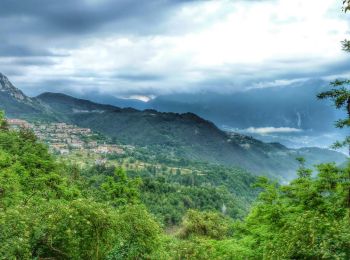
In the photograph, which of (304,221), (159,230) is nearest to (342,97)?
(304,221)

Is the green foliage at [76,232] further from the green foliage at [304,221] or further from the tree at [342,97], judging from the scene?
the tree at [342,97]

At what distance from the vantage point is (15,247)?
17312 mm

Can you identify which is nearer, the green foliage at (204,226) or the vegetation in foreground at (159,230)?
the vegetation in foreground at (159,230)

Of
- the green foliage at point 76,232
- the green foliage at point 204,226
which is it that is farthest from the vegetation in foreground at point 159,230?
the green foliage at point 204,226

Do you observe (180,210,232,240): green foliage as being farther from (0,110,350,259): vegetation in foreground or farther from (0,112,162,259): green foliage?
(0,112,162,259): green foliage

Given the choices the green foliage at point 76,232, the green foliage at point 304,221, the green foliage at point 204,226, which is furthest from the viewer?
the green foliage at point 204,226

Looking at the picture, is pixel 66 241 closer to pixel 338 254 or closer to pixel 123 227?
pixel 123 227

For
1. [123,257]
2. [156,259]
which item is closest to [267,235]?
[156,259]

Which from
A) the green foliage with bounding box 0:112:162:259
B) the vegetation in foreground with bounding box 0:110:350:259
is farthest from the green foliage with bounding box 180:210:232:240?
the green foliage with bounding box 0:112:162:259

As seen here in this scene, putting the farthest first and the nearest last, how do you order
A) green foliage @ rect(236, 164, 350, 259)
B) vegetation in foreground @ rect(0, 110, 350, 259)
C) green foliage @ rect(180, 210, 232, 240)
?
green foliage @ rect(180, 210, 232, 240)
vegetation in foreground @ rect(0, 110, 350, 259)
green foliage @ rect(236, 164, 350, 259)

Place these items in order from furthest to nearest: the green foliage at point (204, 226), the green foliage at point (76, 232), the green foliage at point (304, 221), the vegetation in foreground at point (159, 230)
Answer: the green foliage at point (204, 226) → the green foliage at point (76, 232) → the vegetation in foreground at point (159, 230) → the green foliage at point (304, 221)

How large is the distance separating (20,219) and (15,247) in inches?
84.4

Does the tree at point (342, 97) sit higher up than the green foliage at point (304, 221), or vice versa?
the tree at point (342, 97)

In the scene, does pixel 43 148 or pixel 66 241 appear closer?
pixel 66 241
